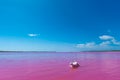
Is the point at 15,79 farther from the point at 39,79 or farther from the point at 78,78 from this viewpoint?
the point at 78,78

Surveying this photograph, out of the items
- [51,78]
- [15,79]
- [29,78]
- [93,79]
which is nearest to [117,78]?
[93,79]

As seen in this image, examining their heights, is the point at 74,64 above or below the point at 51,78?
above

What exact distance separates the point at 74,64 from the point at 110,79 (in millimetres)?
4126

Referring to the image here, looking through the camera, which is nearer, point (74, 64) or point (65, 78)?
point (65, 78)

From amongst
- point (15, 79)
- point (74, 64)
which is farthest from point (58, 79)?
point (74, 64)

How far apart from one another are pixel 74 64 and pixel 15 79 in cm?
461

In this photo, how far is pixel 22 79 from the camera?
6945mm

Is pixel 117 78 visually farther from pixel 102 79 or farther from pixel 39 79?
pixel 39 79

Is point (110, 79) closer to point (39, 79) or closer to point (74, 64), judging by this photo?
point (39, 79)

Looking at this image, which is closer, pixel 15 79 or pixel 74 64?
pixel 15 79

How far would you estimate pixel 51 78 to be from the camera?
7117 millimetres

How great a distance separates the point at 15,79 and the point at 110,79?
3.19 meters

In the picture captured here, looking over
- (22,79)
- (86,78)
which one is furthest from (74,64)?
(22,79)

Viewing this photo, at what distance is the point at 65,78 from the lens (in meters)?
7.14
